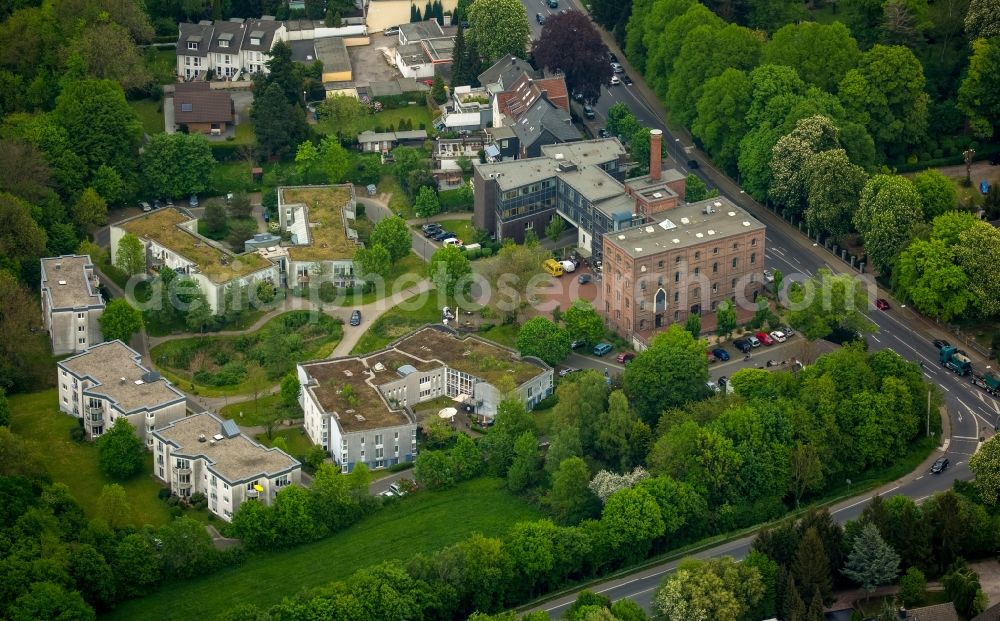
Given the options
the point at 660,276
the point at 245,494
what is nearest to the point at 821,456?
the point at 660,276

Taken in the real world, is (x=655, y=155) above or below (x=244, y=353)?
above

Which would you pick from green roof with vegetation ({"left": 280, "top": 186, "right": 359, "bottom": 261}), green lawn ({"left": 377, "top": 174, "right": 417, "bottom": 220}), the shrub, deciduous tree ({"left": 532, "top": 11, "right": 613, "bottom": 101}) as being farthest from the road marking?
deciduous tree ({"left": 532, "top": 11, "right": 613, "bottom": 101})

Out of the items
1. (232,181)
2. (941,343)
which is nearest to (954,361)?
(941,343)

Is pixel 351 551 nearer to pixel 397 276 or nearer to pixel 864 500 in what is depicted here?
pixel 864 500

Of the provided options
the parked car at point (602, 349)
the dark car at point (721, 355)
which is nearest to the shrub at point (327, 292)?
the parked car at point (602, 349)

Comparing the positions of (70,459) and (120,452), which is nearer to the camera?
(120,452)

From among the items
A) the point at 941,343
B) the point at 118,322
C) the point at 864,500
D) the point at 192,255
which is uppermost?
the point at 192,255
